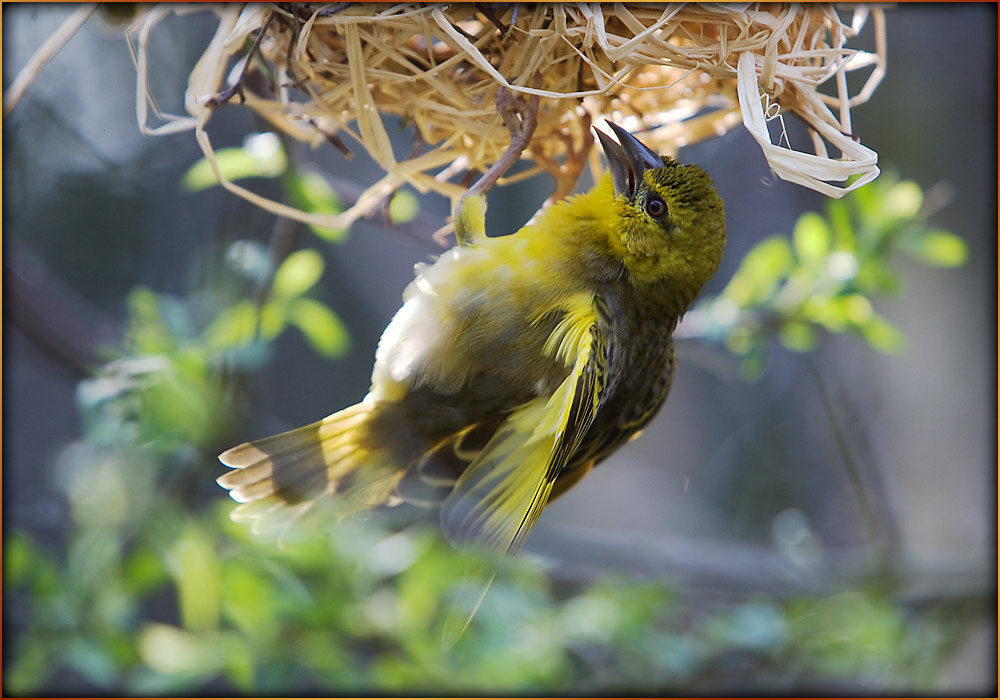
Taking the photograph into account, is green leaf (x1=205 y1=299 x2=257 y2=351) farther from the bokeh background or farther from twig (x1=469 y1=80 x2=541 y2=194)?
twig (x1=469 y1=80 x2=541 y2=194)

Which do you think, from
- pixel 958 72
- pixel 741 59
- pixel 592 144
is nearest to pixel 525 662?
pixel 592 144

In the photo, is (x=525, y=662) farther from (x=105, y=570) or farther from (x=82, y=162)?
(x=82, y=162)

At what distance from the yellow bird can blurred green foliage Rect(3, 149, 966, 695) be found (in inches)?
16.3

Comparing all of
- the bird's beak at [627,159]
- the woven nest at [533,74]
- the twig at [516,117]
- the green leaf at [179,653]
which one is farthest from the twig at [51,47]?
the green leaf at [179,653]

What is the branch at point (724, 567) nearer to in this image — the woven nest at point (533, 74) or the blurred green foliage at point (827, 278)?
the blurred green foliage at point (827, 278)

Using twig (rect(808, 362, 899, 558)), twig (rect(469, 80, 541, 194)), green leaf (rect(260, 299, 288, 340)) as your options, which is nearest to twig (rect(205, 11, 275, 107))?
twig (rect(469, 80, 541, 194))

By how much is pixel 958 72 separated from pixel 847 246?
1948 mm

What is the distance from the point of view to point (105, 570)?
1951 millimetres

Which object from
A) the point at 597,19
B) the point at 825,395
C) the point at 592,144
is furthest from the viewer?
the point at 825,395

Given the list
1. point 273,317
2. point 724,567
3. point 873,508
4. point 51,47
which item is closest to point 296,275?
point 273,317

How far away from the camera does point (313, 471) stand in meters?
1.31

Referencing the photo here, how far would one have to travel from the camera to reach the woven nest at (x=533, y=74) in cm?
92

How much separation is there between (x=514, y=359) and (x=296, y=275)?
2.42 ft

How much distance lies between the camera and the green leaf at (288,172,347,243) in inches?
63.3
